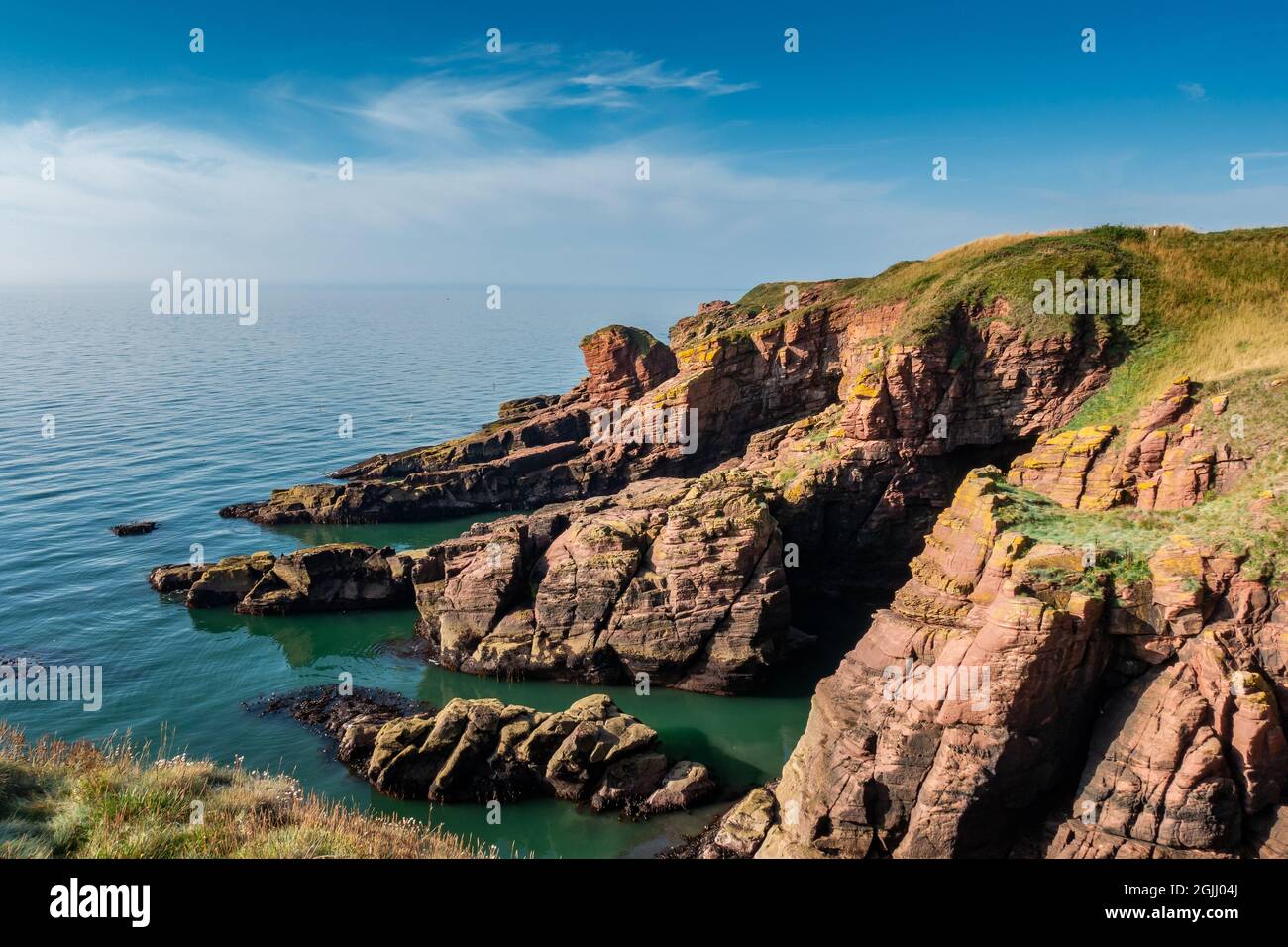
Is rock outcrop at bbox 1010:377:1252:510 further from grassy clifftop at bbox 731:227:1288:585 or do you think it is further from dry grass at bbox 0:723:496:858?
dry grass at bbox 0:723:496:858

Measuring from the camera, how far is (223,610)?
41.3 m

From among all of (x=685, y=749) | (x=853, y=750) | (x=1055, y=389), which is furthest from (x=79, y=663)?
(x=1055, y=389)

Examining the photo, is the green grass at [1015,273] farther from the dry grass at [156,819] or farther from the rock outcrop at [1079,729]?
the dry grass at [156,819]

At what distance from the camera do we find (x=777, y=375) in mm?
48656

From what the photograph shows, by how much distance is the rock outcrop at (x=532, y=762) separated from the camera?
24875 mm

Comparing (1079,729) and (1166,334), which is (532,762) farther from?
(1166,334)

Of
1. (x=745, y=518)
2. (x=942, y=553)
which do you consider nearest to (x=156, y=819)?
(x=942, y=553)

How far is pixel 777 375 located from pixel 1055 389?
55.0 feet

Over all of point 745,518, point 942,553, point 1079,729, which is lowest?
point 1079,729

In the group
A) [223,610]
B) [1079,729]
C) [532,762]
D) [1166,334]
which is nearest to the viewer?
[1079,729]

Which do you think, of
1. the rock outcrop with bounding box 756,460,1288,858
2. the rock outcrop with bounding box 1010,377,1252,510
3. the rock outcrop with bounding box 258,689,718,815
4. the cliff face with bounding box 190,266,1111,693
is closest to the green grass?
the cliff face with bounding box 190,266,1111,693

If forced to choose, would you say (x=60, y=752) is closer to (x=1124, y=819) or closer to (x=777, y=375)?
(x=1124, y=819)

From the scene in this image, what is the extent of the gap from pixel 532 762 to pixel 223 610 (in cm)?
2449

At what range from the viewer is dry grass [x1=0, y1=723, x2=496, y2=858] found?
Answer: 10242mm
